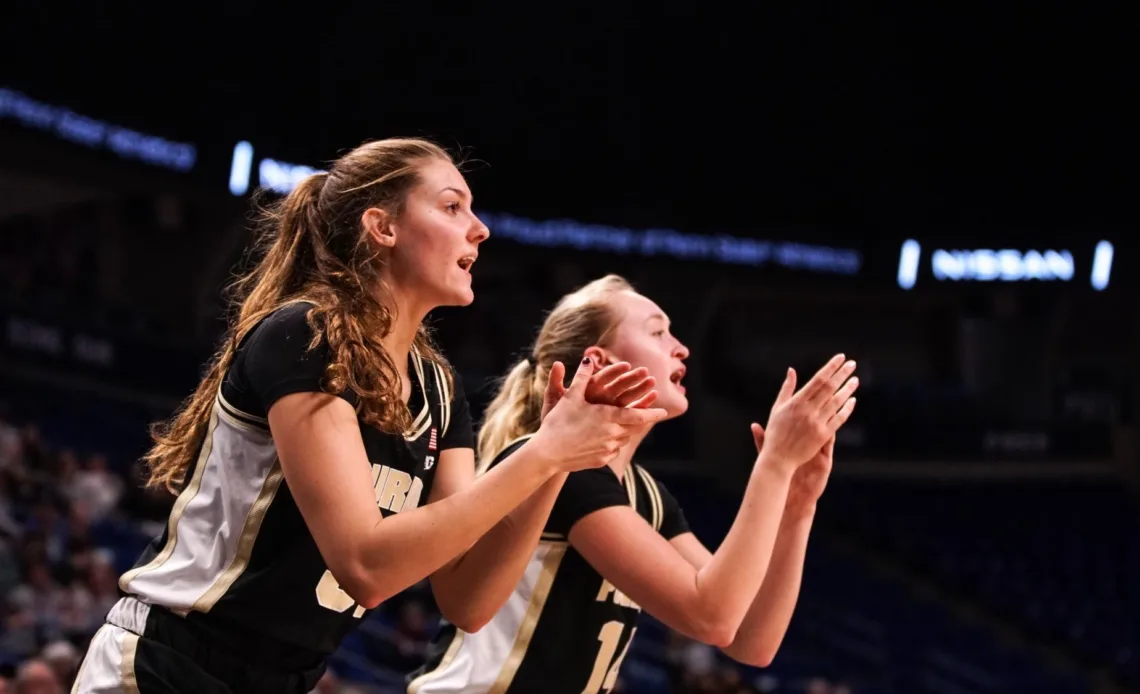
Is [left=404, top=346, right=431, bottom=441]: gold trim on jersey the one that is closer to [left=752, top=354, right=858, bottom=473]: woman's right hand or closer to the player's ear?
the player's ear

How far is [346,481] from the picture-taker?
2.00 metres

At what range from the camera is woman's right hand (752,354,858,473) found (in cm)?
254

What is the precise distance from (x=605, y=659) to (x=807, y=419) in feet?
2.50

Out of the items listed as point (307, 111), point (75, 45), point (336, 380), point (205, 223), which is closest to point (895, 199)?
point (307, 111)

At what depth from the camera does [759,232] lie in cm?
1634

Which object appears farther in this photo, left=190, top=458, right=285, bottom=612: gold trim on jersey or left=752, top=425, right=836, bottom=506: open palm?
left=752, top=425, right=836, bottom=506: open palm

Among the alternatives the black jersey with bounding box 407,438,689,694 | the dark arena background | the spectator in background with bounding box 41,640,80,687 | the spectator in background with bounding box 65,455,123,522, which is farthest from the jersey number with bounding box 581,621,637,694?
the dark arena background

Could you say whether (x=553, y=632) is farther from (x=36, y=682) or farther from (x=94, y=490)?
(x=94, y=490)

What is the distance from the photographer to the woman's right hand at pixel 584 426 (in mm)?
2064

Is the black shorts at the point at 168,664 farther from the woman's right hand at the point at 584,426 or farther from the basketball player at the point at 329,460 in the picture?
the woman's right hand at the point at 584,426

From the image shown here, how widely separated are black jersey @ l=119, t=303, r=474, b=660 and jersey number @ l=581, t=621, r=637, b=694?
799 millimetres

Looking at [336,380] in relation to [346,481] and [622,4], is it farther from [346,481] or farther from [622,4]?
[622,4]

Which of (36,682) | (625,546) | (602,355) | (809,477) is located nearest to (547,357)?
(602,355)

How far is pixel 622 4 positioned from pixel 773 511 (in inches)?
582
